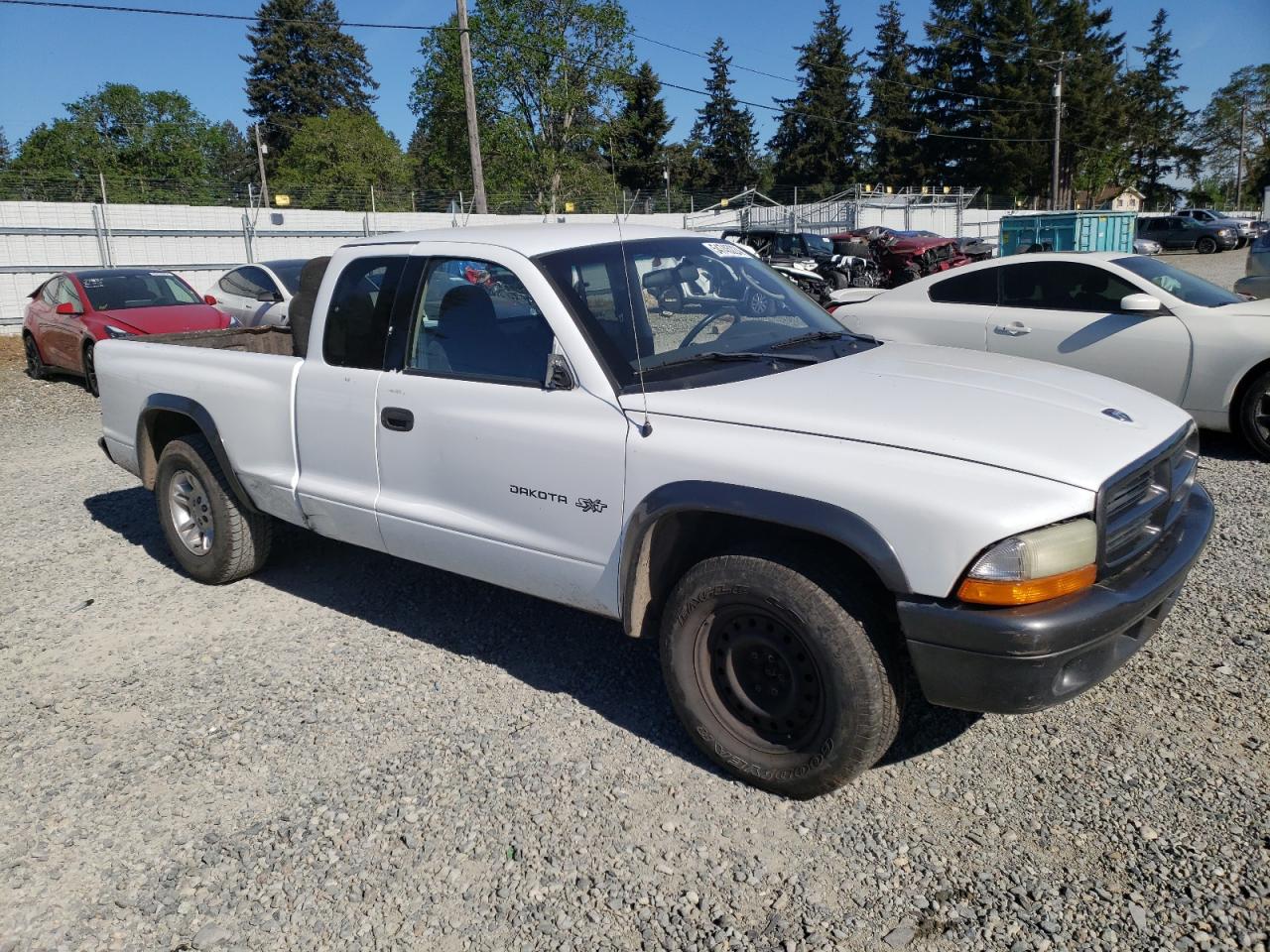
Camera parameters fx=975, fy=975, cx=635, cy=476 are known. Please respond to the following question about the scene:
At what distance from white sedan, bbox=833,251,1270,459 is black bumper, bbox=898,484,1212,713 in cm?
484

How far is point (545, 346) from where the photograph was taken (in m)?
3.66

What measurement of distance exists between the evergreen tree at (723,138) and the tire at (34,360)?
73994 millimetres

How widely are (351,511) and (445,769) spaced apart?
52.5 inches

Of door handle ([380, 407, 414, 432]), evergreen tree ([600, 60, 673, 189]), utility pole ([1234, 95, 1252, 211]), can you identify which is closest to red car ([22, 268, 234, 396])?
door handle ([380, 407, 414, 432])

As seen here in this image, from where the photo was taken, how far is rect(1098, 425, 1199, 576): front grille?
2.90m

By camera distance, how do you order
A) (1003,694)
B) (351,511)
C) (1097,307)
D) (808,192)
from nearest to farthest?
(1003,694) < (351,511) < (1097,307) < (808,192)

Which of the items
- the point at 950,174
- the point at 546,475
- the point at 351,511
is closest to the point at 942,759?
the point at 546,475

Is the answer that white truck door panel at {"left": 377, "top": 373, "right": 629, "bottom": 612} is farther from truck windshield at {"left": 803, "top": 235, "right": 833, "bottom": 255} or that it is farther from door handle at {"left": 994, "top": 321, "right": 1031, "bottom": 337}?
truck windshield at {"left": 803, "top": 235, "right": 833, "bottom": 255}

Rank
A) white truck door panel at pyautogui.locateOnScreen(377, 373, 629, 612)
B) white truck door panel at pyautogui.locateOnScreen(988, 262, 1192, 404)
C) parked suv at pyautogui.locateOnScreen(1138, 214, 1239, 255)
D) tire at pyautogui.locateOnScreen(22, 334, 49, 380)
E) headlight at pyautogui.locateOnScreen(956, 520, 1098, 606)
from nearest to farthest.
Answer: headlight at pyautogui.locateOnScreen(956, 520, 1098, 606)
white truck door panel at pyautogui.locateOnScreen(377, 373, 629, 612)
white truck door panel at pyautogui.locateOnScreen(988, 262, 1192, 404)
tire at pyautogui.locateOnScreen(22, 334, 49, 380)
parked suv at pyautogui.locateOnScreen(1138, 214, 1239, 255)

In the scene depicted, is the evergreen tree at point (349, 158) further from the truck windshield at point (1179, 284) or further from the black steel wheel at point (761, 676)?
the black steel wheel at point (761, 676)

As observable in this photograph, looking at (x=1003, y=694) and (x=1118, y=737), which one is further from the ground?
(x=1003, y=694)

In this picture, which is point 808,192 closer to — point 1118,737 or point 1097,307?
point 1097,307

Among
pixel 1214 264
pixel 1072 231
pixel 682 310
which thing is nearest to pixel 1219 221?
pixel 1214 264

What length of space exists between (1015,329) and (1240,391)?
1.63m
